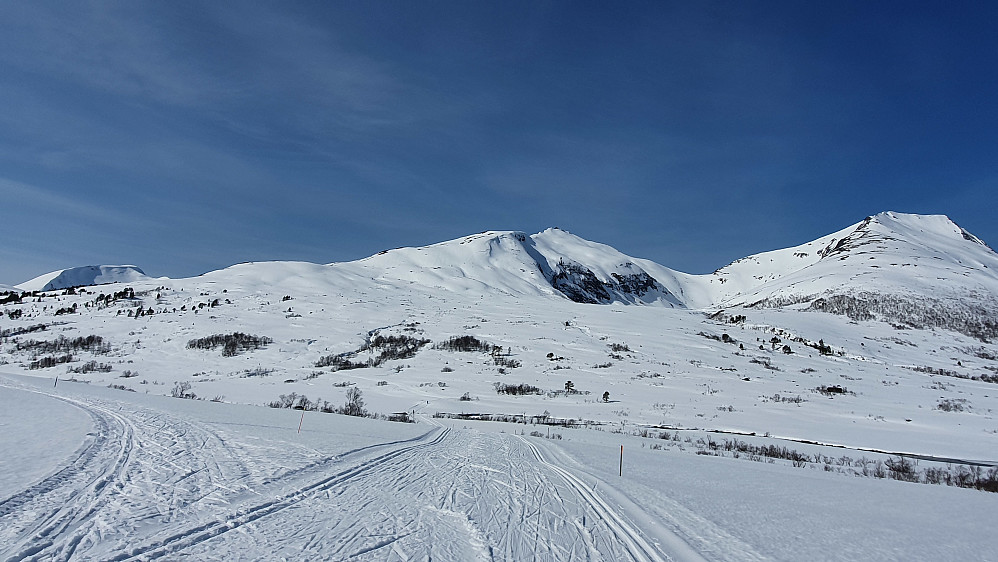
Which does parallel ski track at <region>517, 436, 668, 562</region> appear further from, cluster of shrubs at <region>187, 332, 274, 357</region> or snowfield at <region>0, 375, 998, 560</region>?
cluster of shrubs at <region>187, 332, 274, 357</region>

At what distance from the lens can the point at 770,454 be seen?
15531 mm

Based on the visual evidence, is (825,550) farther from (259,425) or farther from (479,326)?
(479,326)

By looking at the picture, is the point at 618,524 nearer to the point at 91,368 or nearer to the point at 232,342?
the point at 91,368

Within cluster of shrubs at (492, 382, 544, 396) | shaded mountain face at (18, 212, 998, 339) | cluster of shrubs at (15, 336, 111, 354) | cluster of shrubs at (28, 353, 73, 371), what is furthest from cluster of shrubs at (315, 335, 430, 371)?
shaded mountain face at (18, 212, 998, 339)

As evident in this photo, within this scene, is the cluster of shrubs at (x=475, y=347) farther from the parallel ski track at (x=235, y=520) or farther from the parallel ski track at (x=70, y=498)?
the parallel ski track at (x=70, y=498)

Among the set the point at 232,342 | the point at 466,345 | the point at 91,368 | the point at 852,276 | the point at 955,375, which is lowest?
the point at 91,368

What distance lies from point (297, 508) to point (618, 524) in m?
4.10

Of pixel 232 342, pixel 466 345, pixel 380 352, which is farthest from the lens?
pixel 466 345

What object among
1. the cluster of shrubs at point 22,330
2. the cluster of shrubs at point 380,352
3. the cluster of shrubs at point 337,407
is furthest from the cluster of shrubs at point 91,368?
the cluster of shrubs at point 22,330

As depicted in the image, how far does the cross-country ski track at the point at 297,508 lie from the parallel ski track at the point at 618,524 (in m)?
0.03

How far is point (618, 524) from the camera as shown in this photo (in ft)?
21.0

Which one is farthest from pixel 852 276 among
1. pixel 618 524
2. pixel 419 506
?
pixel 419 506

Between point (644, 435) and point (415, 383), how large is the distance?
17798 mm

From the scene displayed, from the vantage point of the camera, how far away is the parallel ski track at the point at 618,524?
5320mm
